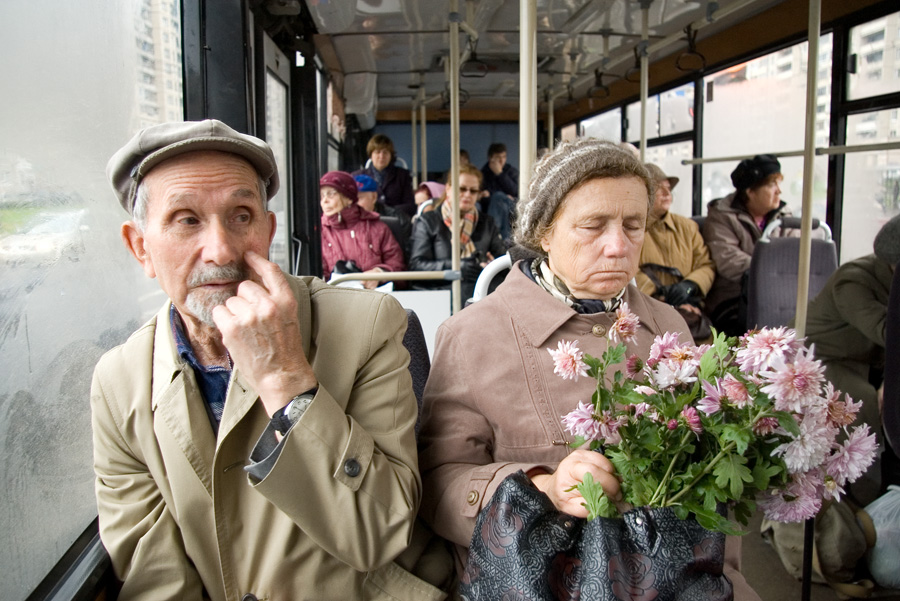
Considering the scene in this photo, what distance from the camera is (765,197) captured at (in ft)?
14.9

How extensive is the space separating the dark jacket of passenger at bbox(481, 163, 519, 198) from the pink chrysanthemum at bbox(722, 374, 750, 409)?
24.5ft

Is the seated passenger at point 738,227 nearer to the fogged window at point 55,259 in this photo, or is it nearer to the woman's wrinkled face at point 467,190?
the woman's wrinkled face at point 467,190

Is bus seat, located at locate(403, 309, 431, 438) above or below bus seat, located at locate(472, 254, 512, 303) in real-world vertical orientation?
below

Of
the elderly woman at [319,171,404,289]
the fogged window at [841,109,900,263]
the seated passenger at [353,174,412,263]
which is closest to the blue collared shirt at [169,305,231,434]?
the elderly woman at [319,171,404,289]

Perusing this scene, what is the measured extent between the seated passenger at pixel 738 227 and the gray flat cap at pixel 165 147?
11.7 feet

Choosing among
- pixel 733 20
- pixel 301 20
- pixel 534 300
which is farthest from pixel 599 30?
pixel 534 300

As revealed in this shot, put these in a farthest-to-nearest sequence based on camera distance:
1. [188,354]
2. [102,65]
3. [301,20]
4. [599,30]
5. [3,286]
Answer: [599,30] → [301,20] → [102,65] → [188,354] → [3,286]

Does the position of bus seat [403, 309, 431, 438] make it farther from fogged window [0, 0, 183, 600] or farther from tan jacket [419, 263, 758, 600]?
fogged window [0, 0, 183, 600]

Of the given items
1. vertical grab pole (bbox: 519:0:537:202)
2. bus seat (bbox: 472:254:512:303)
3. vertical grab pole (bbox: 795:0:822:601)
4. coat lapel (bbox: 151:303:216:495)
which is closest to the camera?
coat lapel (bbox: 151:303:216:495)

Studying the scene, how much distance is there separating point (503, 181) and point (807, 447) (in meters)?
7.64

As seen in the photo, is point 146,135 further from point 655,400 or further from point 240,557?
point 655,400

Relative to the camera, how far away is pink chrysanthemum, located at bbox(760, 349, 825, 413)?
98 cm

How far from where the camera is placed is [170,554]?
1257 millimetres

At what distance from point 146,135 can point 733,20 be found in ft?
19.0
